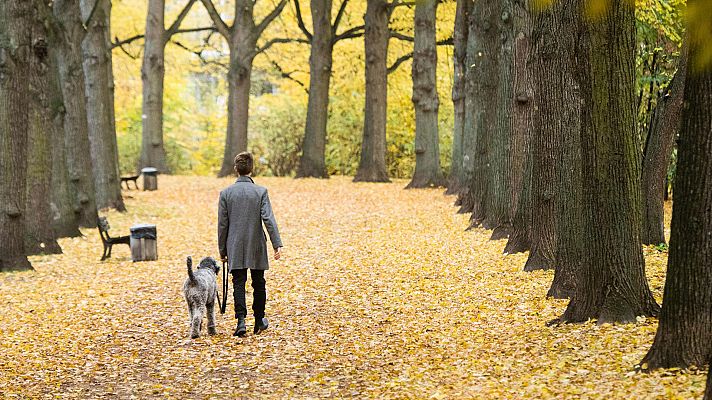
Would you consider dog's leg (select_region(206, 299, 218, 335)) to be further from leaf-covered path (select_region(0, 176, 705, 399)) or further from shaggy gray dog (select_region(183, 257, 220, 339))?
leaf-covered path (select_region(0, 176, 705, 399))

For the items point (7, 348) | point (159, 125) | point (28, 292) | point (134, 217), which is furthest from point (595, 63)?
point (159, 125)

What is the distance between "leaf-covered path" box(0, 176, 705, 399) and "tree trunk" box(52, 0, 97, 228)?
2.88 metres

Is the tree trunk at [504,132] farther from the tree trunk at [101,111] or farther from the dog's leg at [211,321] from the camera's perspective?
the tree trunk at [101,111]

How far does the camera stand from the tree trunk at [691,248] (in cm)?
641

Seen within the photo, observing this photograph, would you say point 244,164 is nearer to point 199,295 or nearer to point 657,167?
point 199,295

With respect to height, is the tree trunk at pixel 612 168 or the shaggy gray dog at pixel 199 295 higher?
the tree trunk at pixel 612 168

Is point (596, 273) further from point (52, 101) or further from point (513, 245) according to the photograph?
point (52, 101)

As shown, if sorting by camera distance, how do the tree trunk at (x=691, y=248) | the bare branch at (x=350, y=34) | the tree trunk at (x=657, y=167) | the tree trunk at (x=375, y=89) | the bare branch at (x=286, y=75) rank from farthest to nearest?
the bare branch at (x=286, y=75), the bare branch at (x=350, y=34), the tree trunk at (x=375, y=89), the tree trunk at (x=657, y=167), the tree trunk at (x=691, y=248)

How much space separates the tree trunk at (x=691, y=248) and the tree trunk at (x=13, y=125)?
10.5 metres

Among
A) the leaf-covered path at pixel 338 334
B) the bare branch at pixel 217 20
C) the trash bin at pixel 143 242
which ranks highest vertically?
the bare branch at pixel 217 20

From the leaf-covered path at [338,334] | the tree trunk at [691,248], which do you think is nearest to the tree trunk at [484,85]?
the leaf-covered path at [338,334]

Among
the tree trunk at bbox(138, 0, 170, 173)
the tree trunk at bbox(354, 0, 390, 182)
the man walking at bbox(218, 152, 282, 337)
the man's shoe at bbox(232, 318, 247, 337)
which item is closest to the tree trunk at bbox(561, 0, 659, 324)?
the man walking at bbox(218, 152, 282, 337)

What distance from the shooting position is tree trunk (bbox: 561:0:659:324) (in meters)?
8.52

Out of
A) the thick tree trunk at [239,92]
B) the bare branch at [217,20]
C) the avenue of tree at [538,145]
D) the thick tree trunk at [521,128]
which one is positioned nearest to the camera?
the avenue of tree at [538,145]
